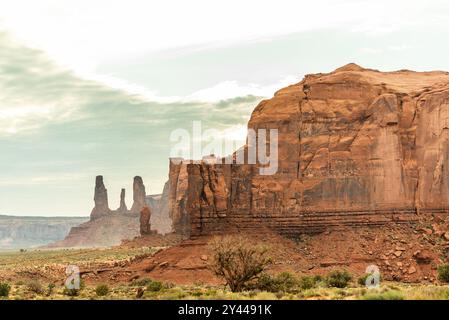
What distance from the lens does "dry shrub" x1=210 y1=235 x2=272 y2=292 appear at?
46312 mm

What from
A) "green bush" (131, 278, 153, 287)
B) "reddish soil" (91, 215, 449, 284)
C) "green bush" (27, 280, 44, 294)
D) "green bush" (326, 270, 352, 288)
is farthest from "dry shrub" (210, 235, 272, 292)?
"reddish soil" (91, 215, 449, 284)

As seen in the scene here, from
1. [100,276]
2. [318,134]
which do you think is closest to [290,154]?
[318,134]

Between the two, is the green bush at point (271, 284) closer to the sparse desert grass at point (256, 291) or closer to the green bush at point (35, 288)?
the sparse desert grass at point (256, 291)

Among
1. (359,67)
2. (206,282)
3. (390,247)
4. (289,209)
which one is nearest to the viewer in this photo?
(206,282)

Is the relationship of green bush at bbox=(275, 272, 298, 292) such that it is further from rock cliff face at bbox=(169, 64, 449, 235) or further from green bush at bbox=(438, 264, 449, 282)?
rock cliff face at bbox=(169, 64, 449, 235)

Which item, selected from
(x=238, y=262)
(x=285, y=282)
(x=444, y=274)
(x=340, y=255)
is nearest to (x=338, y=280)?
(x=285, y=282)

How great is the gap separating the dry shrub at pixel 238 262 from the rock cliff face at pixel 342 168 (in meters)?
30.7

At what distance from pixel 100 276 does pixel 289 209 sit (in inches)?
847

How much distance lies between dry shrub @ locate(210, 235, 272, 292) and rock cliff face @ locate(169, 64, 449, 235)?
30.7 m

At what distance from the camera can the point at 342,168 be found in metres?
79.3

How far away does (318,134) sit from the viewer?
81.2 meters

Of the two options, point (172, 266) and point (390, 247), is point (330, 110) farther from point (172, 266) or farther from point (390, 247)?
point (172, 266)

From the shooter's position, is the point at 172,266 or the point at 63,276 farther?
the point at 63,276

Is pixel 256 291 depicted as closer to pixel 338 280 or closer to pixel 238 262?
pixel 238 262
